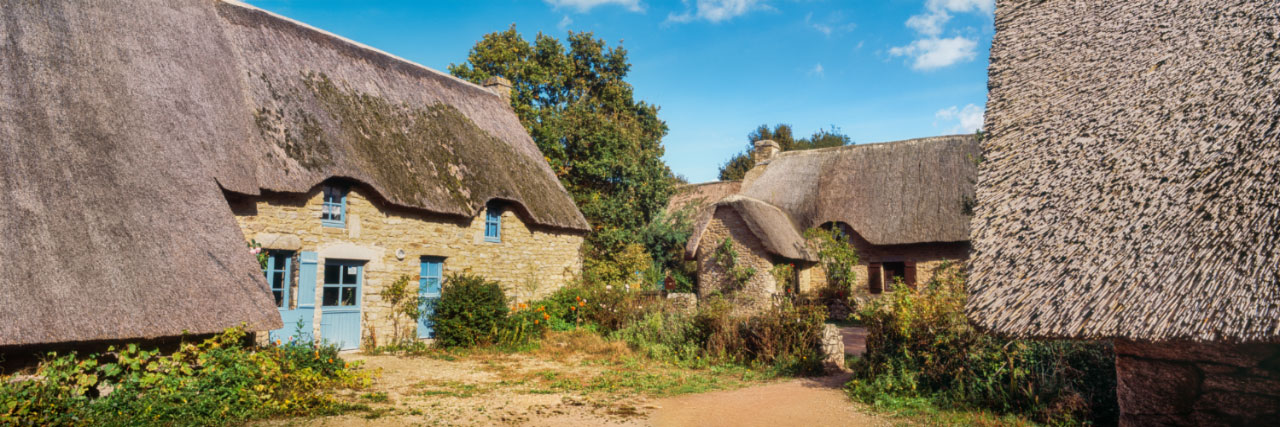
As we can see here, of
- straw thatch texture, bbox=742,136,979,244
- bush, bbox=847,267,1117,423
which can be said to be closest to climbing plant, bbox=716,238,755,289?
straw thatch texture, bbox=742,136,979,244

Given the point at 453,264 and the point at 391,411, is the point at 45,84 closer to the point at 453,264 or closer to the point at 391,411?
the point at 391,411

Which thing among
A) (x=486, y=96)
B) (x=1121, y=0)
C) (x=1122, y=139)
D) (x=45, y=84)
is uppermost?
(x=486, y=96)

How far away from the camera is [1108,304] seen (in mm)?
3834

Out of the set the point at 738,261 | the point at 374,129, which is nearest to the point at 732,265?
the point at 738,261

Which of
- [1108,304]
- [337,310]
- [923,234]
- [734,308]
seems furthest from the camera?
[923,234]

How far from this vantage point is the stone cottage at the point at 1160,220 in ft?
11.9

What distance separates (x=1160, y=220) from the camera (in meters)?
4.09

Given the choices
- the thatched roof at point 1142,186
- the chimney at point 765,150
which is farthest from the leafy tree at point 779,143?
the thatched roof at point 1142,186

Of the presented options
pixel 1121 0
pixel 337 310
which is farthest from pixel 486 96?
pixel 1121 0

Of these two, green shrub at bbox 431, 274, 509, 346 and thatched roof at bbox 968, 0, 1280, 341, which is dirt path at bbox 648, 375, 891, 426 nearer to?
thatched roof at bbox 968, 0, 1280, 341

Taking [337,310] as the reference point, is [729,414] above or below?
below

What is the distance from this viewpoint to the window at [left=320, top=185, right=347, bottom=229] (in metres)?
10.6

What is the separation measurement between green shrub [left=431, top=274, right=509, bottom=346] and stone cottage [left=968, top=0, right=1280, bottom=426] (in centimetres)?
878

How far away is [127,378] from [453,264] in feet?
22.0
